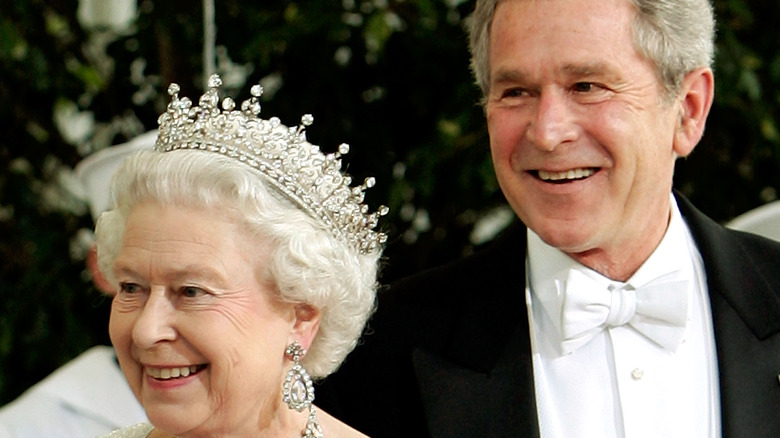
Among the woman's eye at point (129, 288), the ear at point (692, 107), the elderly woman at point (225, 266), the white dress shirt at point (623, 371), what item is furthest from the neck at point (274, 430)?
the ear at point (692, 107)

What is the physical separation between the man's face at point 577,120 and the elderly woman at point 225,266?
305 millimetres

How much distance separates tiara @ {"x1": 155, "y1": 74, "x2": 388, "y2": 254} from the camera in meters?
1.91

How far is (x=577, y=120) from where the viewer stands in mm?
2072

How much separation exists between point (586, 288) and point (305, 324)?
471 millimetres

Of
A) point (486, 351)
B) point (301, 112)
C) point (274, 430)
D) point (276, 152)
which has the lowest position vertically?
point (274, 430)

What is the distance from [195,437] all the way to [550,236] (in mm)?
621

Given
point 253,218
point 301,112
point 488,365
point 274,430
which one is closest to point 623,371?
point 488,365

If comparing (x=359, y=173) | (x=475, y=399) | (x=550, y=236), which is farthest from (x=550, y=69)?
(x=359, y=173)

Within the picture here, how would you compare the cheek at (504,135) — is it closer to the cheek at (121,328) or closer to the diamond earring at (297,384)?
the diamond earring at (297,384)

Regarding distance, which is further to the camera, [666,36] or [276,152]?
[666,36]

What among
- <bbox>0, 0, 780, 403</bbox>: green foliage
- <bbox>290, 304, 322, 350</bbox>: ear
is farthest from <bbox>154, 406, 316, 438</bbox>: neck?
<bbox>0, 0, 780, 403</bbox>: green foliage

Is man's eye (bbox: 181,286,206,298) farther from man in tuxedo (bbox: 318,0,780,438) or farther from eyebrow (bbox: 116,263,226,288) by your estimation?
man in tuxedo (bbox: 318,0,780,438)

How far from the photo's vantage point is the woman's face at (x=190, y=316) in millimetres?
1831

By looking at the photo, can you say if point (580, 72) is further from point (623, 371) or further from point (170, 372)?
point (170, 372)
